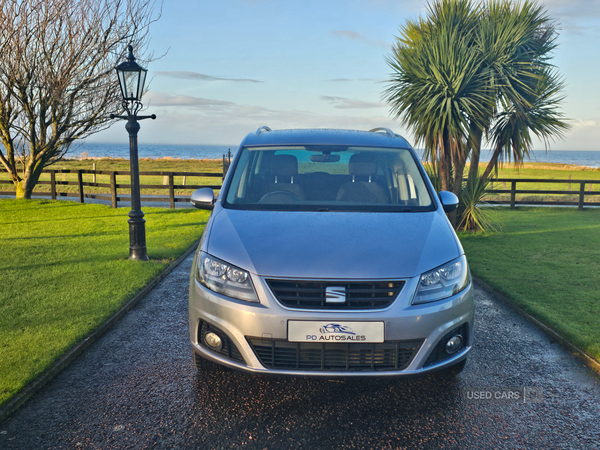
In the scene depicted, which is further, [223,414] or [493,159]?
[493,159]

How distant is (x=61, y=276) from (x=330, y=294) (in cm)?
467

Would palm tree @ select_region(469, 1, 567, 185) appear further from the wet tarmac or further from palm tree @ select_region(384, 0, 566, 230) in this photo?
the wet tarmac

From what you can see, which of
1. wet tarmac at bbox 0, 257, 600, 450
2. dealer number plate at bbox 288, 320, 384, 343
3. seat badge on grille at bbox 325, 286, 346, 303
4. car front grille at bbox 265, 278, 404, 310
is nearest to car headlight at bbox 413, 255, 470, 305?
car front grille at bbox 265, 278, 404, 310

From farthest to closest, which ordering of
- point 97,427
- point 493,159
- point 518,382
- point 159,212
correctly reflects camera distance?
point 159,212, point 493,159, point 518,382, point 97,427

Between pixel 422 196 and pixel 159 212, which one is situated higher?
pixel 422 196

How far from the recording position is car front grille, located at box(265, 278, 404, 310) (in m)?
2.67

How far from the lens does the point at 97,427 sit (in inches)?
105

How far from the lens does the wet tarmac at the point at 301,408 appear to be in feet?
8.40

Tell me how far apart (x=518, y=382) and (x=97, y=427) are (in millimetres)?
2738

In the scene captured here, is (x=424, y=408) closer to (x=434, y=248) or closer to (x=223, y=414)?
(x=434, y=248)

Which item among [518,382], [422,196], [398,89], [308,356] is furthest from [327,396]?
[398,89]

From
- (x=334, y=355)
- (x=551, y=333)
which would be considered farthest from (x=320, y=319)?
(x=551, y=333)

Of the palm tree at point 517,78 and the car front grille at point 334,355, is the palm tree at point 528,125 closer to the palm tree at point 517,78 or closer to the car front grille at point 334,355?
the palm tree at point 517,78

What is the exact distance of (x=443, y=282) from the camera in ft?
9.39
